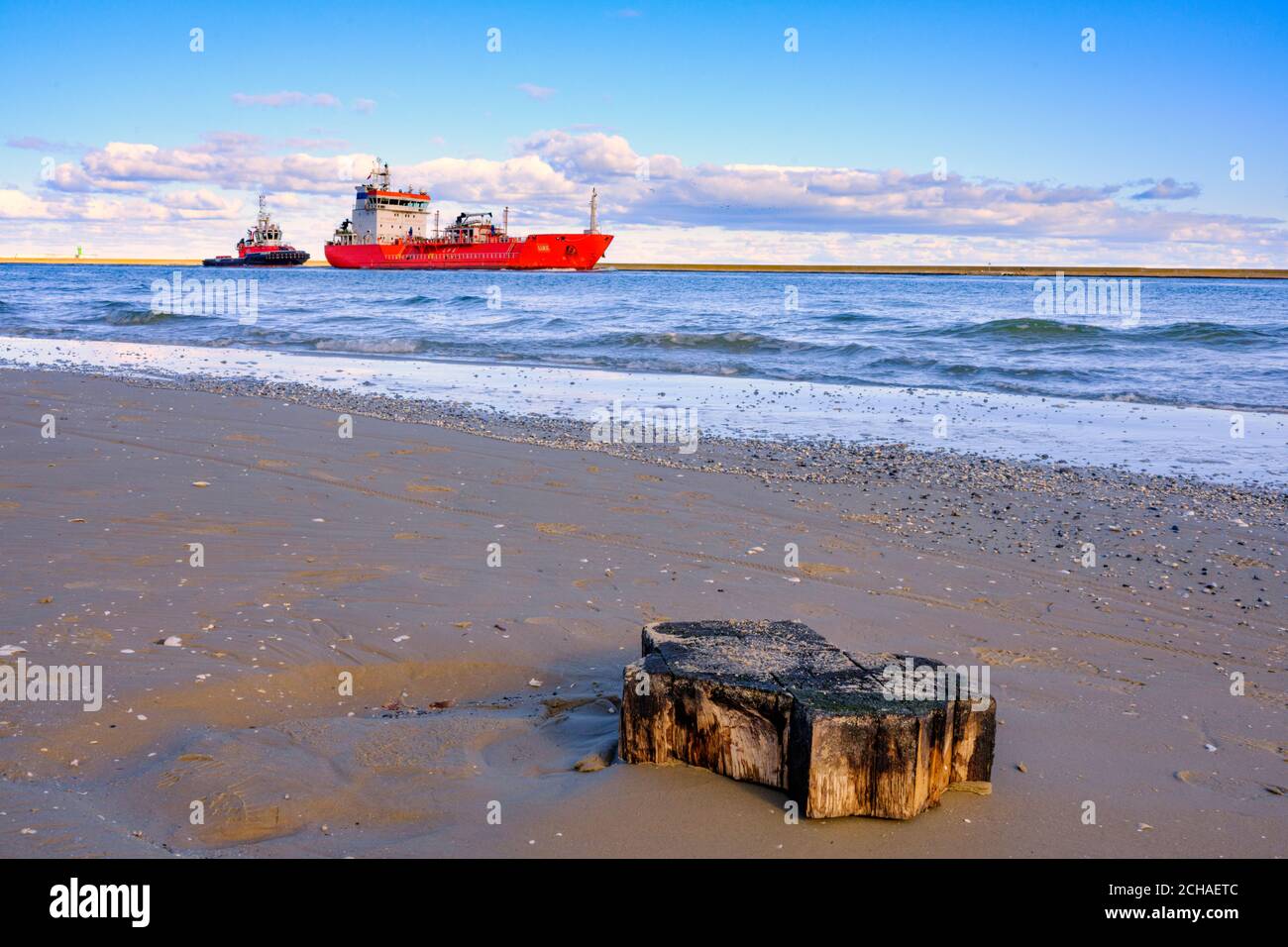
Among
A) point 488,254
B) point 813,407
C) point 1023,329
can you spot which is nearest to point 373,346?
Answer: point 813,407

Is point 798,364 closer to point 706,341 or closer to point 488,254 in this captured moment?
point 706,341

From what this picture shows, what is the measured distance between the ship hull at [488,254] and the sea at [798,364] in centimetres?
4247

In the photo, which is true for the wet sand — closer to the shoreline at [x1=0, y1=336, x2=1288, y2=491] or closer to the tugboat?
the shoreline at [x1=0, y1=336, x2=1288, y2=491]

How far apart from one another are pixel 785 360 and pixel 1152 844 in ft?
57.3

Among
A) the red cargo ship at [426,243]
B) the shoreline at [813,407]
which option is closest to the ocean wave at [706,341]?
the shoreline at [813,407]

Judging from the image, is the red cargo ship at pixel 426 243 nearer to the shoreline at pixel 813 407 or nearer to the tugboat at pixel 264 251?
the tugboat at pixel 264 251

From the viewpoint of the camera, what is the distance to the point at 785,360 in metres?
19.9

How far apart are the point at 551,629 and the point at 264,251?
98646mm

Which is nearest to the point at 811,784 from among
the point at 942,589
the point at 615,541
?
the point at 942,589

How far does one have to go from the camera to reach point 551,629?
15.0 feet

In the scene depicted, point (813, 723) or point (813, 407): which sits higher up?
point (813, 407)

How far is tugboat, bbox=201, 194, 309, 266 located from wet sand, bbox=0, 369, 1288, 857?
9046 cm

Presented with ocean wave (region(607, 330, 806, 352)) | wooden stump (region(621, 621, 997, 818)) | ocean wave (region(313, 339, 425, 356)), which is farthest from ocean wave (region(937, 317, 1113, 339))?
wooden stump (region(621, 621, 997, 818))

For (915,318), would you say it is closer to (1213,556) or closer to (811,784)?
(1213,556)
